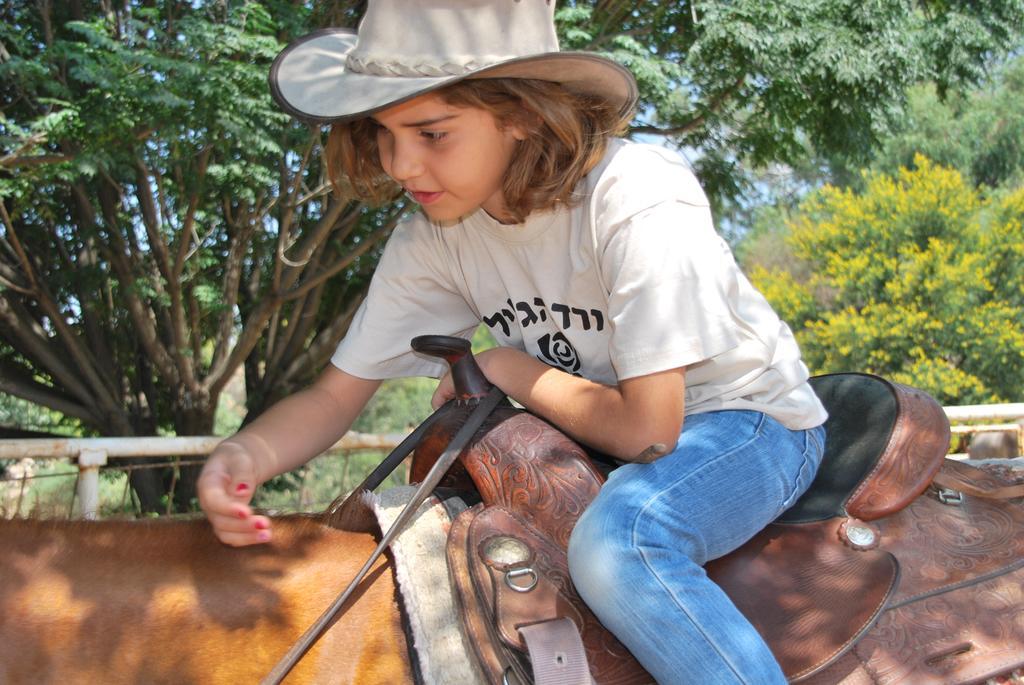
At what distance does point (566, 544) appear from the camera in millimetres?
1696

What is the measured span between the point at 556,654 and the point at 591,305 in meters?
0.75

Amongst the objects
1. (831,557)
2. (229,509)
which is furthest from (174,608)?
(831,557)

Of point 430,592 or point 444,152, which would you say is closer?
point 430,592

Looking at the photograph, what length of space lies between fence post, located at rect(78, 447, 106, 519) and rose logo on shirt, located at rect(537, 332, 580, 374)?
8.37 ft

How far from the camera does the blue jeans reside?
58.7 inches

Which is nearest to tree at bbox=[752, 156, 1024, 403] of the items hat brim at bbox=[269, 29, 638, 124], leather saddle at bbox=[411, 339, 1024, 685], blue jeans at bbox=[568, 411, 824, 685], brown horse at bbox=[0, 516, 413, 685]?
leather saddle at bbox=[411, 339, 1024, 685]

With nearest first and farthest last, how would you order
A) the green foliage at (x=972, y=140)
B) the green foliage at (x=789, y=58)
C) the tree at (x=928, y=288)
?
the green foliage at (x=789, y=58), the tree at (x=928, y=288), the green foliage at (x=972, y=140)

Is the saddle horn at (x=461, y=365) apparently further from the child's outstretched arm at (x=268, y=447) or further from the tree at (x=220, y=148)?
the tree at (x=220, y=148)

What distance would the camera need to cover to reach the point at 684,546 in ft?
5.31

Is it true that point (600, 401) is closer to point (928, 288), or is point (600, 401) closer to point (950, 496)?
point (950, 496)

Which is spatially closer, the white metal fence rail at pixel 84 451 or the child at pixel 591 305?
the child at pixel 591 305

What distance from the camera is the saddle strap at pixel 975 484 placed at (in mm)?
2070

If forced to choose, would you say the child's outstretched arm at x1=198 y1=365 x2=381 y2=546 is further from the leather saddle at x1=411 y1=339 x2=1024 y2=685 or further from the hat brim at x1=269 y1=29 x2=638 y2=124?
the hat brim at x1=269 y1=29 x2=638 y2=124

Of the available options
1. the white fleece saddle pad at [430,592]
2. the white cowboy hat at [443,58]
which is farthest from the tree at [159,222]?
the white fleece saddle pad at [430,592]
